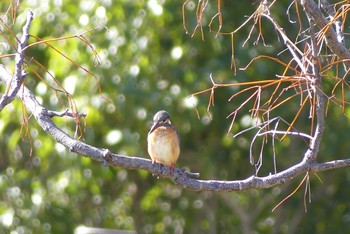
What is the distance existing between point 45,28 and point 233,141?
5.41ft

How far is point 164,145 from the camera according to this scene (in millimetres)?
4836

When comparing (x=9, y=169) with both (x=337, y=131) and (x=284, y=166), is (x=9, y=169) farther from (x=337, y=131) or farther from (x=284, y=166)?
(x=337, y=131)

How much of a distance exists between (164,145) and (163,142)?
0.11 feet

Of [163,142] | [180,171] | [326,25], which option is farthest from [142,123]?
[326,25]

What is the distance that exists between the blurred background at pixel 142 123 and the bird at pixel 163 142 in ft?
1.32

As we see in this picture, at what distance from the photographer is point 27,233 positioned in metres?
6.36

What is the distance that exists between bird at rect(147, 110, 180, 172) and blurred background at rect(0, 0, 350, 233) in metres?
0.40

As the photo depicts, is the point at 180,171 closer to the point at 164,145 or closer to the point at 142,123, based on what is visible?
the point at 164,145

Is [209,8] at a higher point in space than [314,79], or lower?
higher

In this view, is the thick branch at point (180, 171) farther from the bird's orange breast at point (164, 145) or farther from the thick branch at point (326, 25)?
the bird's orange breast at point (164, 145)

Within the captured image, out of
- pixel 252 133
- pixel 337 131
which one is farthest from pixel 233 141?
pixel 337 131

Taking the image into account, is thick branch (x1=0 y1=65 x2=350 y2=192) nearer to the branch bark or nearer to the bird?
the branch bark

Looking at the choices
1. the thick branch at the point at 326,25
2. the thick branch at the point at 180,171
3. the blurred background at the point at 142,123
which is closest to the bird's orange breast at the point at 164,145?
the blurred background at the point at 142,123

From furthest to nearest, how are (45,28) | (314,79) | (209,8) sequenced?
1. (45,28)
2. (209,8)
3. (314,79)
